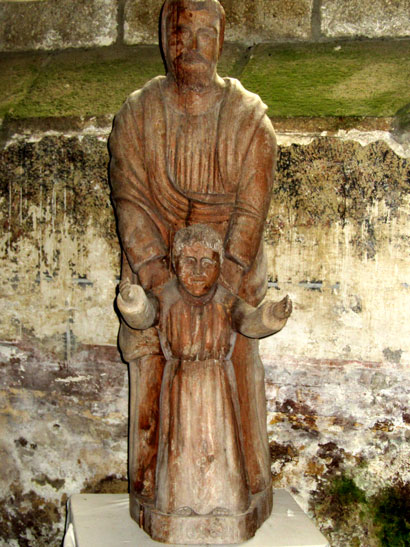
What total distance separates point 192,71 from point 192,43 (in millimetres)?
115

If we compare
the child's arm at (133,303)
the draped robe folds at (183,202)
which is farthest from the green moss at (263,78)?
the child's arm at (133,303)

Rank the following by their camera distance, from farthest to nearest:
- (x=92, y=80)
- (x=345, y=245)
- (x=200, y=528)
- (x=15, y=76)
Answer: (x=15, y=76)
(x=92, y=80)
(x=345, y=245)
(x=200, y=528)

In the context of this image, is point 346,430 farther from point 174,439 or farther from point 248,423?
point 174,439

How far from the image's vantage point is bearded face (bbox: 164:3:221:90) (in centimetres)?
318

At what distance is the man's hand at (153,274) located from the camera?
10.8ft

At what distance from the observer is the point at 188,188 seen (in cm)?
328

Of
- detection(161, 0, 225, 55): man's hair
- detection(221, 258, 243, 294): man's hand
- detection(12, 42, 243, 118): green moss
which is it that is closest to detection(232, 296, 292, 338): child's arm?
detection(221, 258, 243, 294): man's hand

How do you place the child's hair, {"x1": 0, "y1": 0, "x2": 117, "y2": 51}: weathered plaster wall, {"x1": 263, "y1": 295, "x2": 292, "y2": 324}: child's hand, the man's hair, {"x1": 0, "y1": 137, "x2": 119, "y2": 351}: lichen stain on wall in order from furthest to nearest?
{"x1": 0, "y1": 0, "x2": 117, "y2": 51}: weathered plaster wall, {"x1": 0, "y1": 137, "x2": 119, "y2": 351}: lichen stain on wall, the man's hair, the child's hair, {"x1": 263, "y1": 295, "x2": 292, "y2": 324}: child's hand

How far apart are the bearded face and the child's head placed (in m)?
0.67

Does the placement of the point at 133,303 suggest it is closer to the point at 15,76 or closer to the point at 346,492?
the point at 346,492

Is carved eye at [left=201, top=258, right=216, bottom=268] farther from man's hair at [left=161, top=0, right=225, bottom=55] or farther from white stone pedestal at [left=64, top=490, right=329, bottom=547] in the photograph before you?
white stone pedestal at [left=64, top=490, right=329, bottom=547]

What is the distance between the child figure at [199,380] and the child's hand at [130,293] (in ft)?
0.19

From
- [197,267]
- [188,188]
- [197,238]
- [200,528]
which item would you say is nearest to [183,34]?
[188,188]

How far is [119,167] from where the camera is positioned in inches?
132
